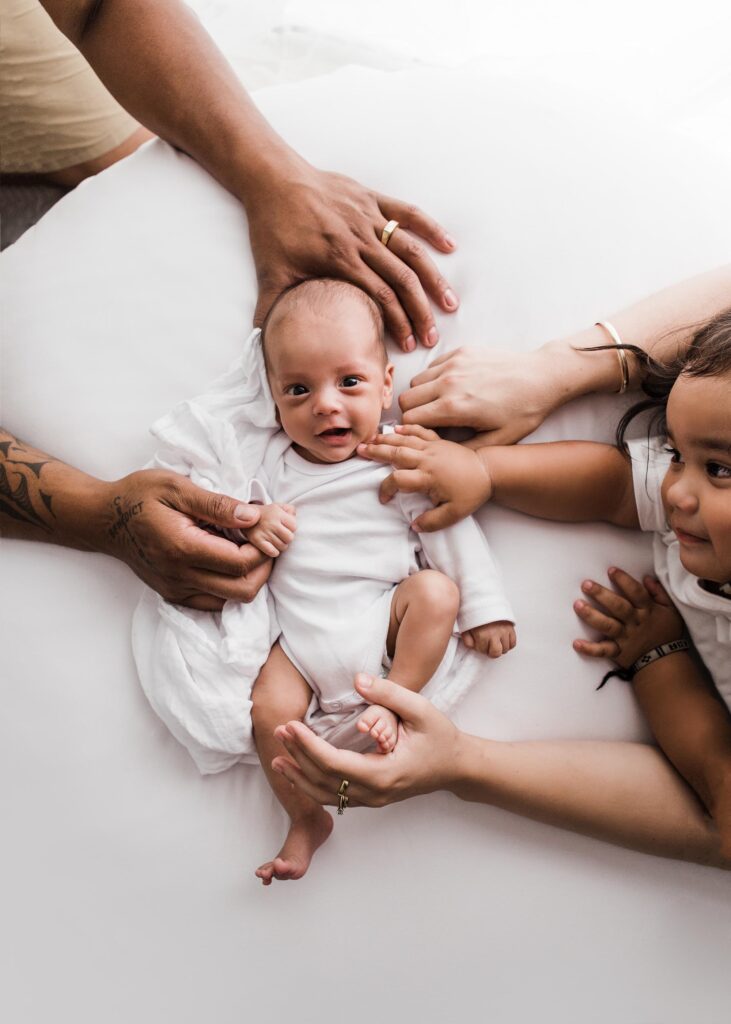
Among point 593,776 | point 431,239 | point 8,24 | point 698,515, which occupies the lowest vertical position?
point 593,776

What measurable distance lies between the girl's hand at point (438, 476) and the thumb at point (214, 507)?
182mm

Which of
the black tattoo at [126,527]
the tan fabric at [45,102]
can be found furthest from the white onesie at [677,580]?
the tan fabric at [45,102]

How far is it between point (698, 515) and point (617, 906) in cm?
48

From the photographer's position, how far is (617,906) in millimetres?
1020

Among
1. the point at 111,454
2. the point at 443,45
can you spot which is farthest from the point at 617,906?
the point at 443,45

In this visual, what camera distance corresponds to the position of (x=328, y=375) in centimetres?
109

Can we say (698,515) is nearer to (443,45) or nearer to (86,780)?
(86,780)

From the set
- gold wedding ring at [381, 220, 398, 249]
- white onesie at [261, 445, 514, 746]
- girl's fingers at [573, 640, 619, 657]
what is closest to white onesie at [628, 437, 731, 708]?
girl's fingers at [573, 640, 619, 657]

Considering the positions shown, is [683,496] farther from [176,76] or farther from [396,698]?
[176,76]

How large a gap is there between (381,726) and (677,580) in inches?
16.9

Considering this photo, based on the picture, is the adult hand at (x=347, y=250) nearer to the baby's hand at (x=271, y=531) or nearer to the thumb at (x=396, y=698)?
the baby's hand at (x=271, y=531)

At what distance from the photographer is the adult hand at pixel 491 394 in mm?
1098

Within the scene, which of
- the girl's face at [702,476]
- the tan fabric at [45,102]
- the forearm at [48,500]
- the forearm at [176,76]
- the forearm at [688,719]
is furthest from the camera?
the tan fabric at [45,102]

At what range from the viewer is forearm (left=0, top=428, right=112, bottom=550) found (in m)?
1.13
